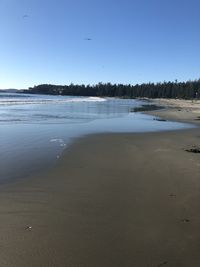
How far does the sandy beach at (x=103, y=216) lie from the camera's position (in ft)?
19.6

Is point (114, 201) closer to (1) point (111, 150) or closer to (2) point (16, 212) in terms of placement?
(2) point (16, 212)

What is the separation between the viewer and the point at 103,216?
25.6 feet

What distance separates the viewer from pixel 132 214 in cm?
797

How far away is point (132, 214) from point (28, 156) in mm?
7297

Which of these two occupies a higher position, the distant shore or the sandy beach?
the sandy beach

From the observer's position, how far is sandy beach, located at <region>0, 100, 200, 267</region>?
5965 mm

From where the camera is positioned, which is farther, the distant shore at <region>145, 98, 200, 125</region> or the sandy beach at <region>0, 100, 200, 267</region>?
the distant shore at <region>145, 98, 200, 125</region>

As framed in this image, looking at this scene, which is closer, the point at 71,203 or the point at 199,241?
the point at 199,241

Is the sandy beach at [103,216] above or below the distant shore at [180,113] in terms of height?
above

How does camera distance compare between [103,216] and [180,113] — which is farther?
[180,113]

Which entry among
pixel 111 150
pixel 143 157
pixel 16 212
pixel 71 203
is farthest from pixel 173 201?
pixel 111 150

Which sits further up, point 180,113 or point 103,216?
point 103,216

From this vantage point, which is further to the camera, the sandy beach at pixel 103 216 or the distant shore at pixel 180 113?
the distant shore at pixel 180 113

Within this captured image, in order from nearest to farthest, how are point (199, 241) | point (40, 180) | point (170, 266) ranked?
point (170, 266)
point (199, 241)
point (40, 180)
